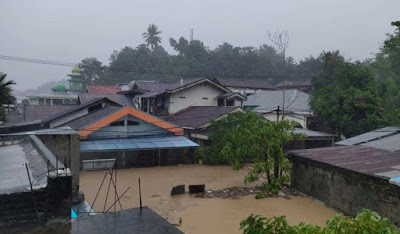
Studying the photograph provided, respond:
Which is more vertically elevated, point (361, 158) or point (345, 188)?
point (361, 158)

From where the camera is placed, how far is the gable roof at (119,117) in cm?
2055

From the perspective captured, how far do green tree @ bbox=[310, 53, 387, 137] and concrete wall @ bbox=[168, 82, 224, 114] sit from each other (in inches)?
365

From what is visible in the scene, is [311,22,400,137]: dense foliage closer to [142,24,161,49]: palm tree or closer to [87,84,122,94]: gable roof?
[87,84,122,94]: gable roof

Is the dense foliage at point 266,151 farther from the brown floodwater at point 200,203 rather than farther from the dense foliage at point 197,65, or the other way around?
the dense foliage at point 197,65

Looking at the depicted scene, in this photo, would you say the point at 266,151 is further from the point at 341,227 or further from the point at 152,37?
the point at 152,37

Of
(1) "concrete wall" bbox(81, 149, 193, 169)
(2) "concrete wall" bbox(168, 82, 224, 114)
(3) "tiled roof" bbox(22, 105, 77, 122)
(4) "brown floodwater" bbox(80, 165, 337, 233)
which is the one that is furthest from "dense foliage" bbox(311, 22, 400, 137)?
(3) "tiled roof" bbox(22, 105, 77, 122)

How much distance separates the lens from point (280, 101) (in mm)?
34375

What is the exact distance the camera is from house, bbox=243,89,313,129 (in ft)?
99.5

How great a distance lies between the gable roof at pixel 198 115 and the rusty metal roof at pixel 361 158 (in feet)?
29.4

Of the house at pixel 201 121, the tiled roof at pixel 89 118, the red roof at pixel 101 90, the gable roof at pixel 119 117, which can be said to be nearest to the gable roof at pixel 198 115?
the house at pixel 201 121

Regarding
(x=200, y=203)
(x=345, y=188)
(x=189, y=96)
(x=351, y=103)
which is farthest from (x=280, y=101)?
(x=345, y=188)

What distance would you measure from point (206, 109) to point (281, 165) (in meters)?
13.3

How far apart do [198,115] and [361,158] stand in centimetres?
1519

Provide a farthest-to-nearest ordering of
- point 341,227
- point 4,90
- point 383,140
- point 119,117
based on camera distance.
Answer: point 119,117 → point 4,90 → point 383,140 → point 341,227
